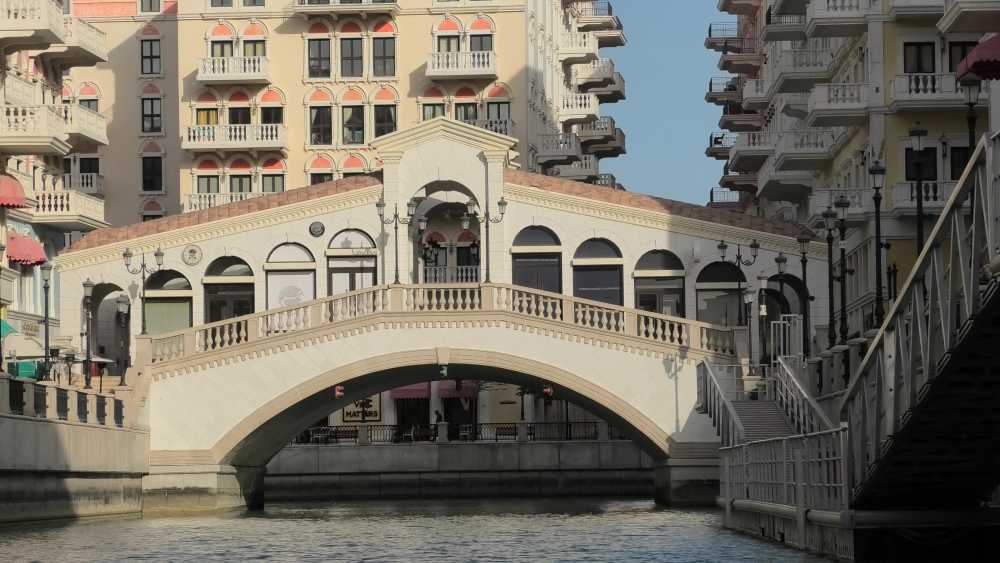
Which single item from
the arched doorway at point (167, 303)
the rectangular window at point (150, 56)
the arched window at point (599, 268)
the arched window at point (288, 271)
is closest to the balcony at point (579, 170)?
the rectangular window at point (150, 56)

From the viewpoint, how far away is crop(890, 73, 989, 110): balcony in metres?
64.6

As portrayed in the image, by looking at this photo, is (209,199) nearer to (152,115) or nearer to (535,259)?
(152,115)

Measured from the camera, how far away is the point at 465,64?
3752 inches

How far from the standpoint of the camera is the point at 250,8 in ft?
320

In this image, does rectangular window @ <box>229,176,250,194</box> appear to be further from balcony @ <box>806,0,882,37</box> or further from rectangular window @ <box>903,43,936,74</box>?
rectangular window @ <box>903,43,936,74</box>

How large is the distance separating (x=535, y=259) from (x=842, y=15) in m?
14.1

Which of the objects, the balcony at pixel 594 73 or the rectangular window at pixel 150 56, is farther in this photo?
the balcony at pixel 594 73

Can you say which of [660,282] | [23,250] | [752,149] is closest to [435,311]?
[23,250]

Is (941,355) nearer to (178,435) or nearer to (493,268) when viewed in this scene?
(178,435)

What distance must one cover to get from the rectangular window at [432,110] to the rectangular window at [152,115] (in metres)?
13.0

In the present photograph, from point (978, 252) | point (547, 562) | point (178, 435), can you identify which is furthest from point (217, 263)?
point (978, 252)

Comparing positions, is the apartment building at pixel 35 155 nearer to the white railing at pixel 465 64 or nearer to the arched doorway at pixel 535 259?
the arched doorway at pixel 535 259

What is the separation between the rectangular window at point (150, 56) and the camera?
102m

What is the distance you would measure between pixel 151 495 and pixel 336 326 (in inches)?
263
